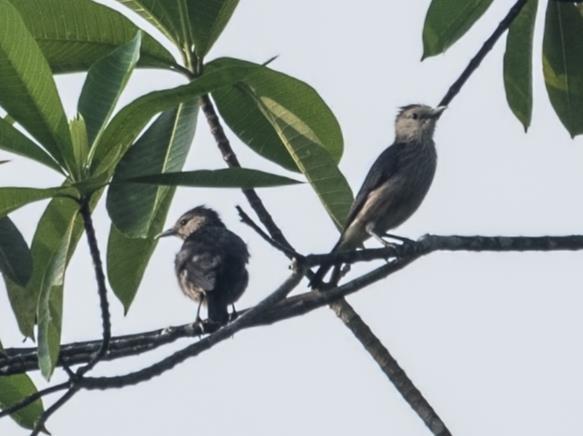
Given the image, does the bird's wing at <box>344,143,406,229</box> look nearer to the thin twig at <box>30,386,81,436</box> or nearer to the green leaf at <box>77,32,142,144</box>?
the green leaf at <box>77,32,142,144</box>

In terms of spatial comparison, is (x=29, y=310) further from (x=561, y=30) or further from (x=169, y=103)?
(x=561, y=30)

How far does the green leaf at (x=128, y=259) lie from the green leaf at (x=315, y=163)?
56cm

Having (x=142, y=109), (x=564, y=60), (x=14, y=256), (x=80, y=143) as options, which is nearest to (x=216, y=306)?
(x=564, y=60)

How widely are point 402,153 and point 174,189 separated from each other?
369 cm

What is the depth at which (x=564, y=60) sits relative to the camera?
20.2ft

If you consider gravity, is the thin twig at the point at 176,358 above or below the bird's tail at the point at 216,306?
Answer: below

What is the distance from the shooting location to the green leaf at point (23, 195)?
4453 mm

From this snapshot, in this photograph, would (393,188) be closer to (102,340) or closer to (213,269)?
(213,269)

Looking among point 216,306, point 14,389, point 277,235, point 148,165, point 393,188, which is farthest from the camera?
point 216,306

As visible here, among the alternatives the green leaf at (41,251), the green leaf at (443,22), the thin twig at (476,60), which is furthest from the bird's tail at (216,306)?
the thin twig at (476,60)

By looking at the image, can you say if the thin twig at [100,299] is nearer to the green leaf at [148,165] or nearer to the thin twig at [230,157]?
the green leaf at [148,165]

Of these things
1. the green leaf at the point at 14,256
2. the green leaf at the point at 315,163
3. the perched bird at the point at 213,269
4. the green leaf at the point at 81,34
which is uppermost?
the perched bird at the point at 213,269

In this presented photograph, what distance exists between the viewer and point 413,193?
8.51 m

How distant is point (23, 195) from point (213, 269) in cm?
487
